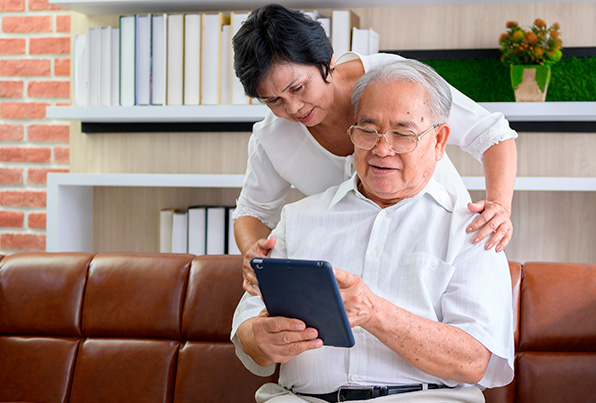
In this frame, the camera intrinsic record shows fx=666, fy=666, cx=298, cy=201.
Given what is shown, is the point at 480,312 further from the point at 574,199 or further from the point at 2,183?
the point at 2,183

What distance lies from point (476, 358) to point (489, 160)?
529mm

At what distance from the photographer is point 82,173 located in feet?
9.05

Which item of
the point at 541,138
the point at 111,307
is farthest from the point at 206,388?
the point at 541,138

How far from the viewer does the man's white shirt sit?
1353 mm

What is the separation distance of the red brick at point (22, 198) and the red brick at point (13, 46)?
2.15 ft

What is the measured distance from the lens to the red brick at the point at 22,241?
318 cm

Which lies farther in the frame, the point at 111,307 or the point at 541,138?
the point at 541,138

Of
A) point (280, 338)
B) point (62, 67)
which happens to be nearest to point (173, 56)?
point (62, 67)

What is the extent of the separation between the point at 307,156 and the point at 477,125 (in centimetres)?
43

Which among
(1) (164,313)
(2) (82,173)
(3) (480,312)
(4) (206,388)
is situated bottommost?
(4) (206,388)

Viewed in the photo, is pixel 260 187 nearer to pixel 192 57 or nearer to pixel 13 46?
pixel 192 57

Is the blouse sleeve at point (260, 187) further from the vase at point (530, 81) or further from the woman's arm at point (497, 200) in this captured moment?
the vase at point (530, 81)

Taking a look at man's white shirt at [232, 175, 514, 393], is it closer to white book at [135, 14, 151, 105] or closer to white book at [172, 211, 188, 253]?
white book at [172, 211, 188, 253]

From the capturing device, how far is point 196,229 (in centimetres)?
259
